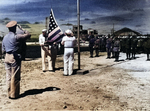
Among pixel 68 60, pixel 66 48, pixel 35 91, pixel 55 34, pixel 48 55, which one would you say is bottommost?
pixel 35 91

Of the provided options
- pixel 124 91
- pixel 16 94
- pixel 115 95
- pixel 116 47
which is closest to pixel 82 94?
pixel 115 95

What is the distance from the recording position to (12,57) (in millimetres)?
5473

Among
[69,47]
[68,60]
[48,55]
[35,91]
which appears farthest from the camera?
[48,55]

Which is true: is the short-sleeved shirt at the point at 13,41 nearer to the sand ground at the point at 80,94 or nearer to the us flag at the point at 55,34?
the sand ground at the point at 80,94

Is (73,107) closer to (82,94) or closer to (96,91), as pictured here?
(82,94)

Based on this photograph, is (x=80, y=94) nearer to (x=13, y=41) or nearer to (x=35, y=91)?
(x=35, y=91)

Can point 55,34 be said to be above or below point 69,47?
above

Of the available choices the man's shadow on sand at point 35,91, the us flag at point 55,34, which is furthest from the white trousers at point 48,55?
the man's shadow on sand at point 35,91

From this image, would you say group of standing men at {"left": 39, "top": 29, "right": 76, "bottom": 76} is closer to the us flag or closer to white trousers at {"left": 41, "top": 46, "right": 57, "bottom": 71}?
white trousers at {"left": 41, "top": 46, "right": 57, "bottom": 71}

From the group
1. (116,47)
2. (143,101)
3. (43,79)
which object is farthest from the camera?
(116,47)

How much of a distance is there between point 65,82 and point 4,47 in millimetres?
2860

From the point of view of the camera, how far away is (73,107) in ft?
16.5

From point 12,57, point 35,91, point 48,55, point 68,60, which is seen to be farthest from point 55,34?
point 12,57

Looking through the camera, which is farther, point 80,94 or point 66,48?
point 66,48
